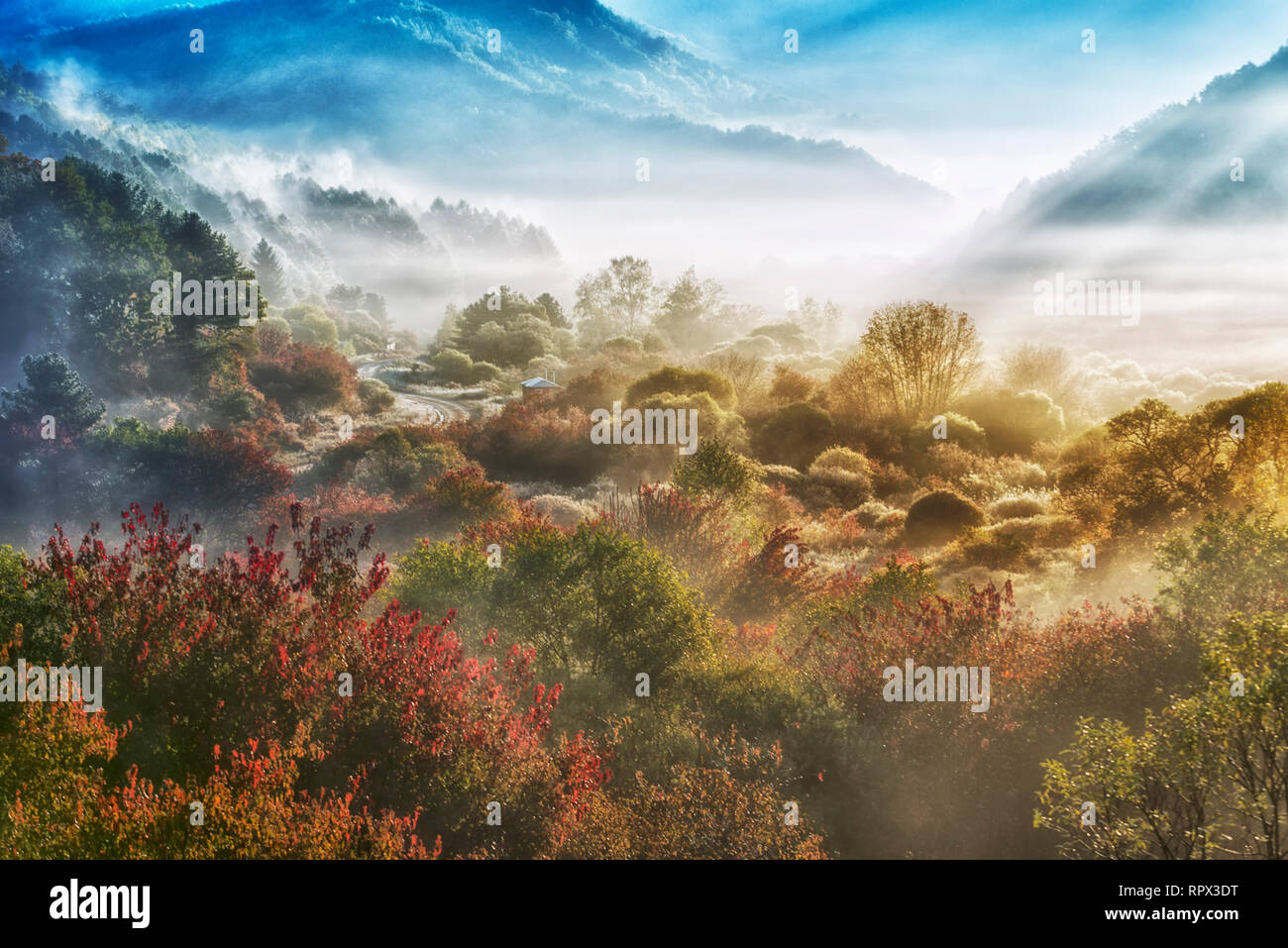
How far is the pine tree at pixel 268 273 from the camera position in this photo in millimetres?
88250

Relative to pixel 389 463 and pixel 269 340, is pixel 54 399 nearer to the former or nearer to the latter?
pixel 389 463

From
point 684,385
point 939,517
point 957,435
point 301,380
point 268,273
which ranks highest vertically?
point 268,273

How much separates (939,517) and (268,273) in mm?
90704

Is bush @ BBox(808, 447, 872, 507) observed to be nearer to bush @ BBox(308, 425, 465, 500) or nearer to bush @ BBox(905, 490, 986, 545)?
bush @ BBox(905, 490, 986, 545)

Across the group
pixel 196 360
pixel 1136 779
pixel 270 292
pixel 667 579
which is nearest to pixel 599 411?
pixel 196 360

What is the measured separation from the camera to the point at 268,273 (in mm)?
89562

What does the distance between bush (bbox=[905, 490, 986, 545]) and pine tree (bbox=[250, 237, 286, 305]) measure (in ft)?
282

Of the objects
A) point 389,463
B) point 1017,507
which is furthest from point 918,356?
point 389,463

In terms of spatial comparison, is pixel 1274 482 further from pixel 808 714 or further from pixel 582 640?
pixel 582 640

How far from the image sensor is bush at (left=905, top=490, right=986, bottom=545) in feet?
74.2

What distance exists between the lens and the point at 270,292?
88125mm

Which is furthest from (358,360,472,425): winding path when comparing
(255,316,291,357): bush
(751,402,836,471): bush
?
(751,402,836,471): bush

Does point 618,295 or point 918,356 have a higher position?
point 618,295

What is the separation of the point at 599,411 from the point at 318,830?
2954cm
